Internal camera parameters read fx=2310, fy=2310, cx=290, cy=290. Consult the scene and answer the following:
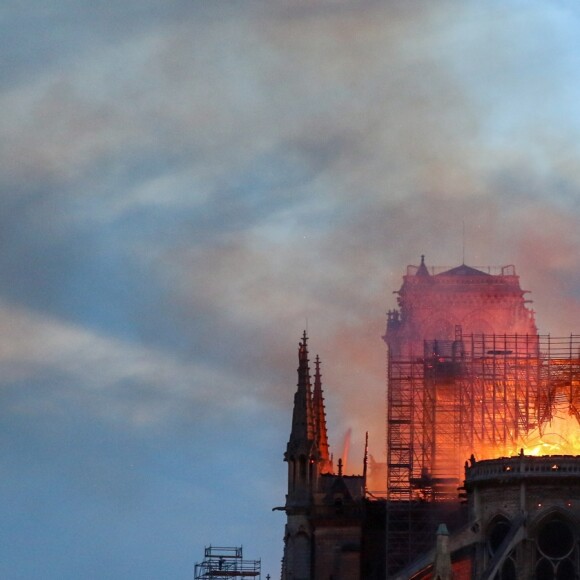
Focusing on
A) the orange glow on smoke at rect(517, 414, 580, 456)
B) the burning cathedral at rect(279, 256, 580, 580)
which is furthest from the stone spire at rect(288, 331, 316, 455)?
the orange glow on smoke at rect(517, 414, 580, 456)

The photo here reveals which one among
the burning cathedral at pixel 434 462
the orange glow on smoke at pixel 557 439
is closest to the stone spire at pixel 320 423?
the burning cathedral at pixel 434 462

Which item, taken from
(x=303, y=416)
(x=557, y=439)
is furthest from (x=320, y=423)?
(x=557, y=439)

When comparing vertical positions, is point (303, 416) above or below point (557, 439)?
above

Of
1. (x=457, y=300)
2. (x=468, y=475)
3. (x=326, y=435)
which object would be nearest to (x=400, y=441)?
(x=326, y=435)

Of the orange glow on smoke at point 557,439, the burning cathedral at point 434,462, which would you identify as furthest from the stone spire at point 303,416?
the orange glow on smoke at point 557,439

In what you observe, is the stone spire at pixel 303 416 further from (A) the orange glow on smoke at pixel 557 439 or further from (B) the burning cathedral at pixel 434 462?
(A) the orange glow on smoke at pixel 557 439

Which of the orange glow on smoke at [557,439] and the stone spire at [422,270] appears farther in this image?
the stone spire at [422,270]

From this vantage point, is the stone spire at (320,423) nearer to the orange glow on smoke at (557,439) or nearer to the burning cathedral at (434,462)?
the burning cathedral at (434,462)

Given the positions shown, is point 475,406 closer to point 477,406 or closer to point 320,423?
point 477,406

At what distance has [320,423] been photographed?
122312mm

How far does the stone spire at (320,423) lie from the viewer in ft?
396

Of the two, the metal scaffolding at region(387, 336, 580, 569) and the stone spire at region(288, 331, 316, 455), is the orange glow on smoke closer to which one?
the metal scaffolding at region(387, 336, 580, 569)

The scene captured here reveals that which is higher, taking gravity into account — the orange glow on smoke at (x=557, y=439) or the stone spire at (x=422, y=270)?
the stone spire at (x=422, y=270)

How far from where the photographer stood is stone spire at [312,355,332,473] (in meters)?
121
